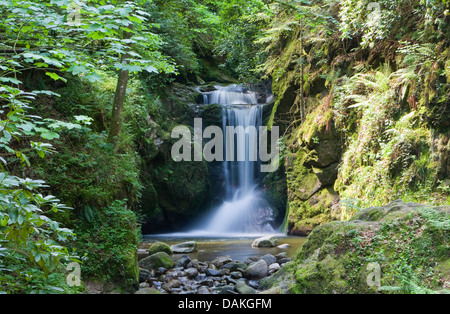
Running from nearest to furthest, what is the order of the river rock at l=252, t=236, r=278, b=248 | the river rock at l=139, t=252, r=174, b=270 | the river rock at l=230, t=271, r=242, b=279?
the river rock at l=230, t=271, r=242, b=279, the river rock at l=139, t=252, r=174, b=270, the river rock at l=252, t=236, r=278, b=248

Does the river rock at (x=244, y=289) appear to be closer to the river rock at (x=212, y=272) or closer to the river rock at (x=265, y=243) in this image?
the river rock at (x=212, y=272)

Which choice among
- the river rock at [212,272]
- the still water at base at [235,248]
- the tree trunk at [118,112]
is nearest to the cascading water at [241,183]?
the still water at base at [235,248]

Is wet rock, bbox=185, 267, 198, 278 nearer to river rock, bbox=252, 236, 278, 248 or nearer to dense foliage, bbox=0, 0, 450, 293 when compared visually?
dense foliage, bbox=0, 0, 450, 293

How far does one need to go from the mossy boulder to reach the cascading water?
9396 millimetres

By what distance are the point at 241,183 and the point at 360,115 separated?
665 centimetres

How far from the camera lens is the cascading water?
15.0 m

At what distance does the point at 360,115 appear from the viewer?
10648 mm

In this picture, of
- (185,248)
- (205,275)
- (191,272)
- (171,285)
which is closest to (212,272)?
(205,275)

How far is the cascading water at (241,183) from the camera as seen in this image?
14953mm

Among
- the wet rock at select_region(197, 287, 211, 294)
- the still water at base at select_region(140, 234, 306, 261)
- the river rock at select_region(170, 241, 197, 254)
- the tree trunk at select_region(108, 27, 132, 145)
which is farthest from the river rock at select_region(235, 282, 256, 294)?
the river rock at select_region(170, 241, 197, 254)

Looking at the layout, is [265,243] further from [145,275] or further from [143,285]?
[143,285]

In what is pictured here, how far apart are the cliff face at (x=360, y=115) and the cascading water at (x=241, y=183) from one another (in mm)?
1703

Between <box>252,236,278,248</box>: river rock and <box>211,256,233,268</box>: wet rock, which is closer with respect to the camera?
<box>211,256,233,268</box>: wet rock

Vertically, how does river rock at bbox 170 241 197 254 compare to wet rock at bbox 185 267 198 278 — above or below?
below
